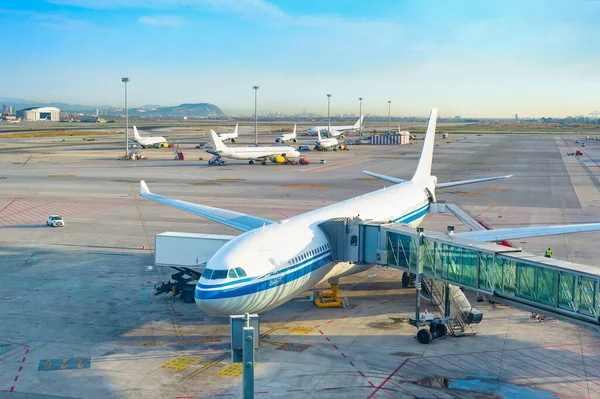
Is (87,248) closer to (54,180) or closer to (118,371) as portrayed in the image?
(118,371)

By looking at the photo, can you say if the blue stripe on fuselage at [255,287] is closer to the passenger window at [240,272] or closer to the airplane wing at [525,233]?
the passenger window at [240,272]

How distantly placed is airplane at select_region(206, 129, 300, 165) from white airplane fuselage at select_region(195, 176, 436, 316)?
3253 inches

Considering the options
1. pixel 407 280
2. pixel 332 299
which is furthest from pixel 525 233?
pixel 332 299

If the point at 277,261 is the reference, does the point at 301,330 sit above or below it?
below

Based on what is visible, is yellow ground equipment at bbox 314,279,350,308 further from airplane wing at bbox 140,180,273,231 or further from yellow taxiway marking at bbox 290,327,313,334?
airplane wing at bbox 140,180,273,231

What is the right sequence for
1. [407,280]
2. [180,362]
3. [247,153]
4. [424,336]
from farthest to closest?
[247,153], [407,280], [424,336], [180,362]

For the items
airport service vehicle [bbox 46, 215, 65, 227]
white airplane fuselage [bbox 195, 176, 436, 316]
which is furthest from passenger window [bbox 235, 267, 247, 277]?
airport service vehicle [bbox 46, 215, 65, 227]

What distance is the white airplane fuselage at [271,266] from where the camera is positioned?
26.4 meters

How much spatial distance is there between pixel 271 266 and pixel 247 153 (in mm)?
A: 96750

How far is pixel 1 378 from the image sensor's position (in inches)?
967

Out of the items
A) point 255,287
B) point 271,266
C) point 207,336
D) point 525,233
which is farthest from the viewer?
point 525,233

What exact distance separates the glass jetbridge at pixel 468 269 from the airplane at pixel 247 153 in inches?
3397

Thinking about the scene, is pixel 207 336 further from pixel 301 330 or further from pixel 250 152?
pixel 250 152

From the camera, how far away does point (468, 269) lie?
27.3m
